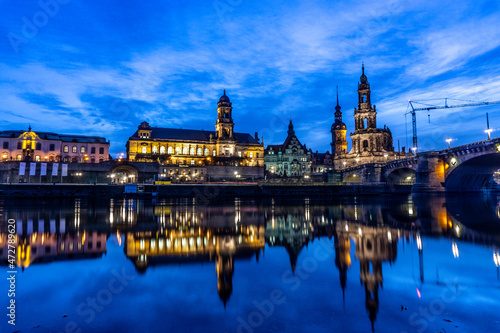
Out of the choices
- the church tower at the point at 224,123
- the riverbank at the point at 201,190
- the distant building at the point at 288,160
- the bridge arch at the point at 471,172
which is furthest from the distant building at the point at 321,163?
the bridge arch at the point at 471,172

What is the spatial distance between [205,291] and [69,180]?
7664 cm

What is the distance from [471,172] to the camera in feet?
226

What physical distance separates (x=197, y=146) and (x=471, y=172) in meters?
86.4

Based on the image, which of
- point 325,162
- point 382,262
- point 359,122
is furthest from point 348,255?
point 325,162

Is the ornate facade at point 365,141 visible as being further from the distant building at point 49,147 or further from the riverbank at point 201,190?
the distant building at point 49,147

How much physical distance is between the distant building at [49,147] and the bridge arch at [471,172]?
282 ft

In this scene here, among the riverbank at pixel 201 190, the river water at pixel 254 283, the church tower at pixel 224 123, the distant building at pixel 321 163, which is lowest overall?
the river water at pixel 254 283

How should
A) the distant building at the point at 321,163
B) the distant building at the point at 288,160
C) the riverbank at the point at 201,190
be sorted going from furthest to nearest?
the distant building at the point at 321,163 → the distant building at the point at 288,160 → the riverbank at the point at 201,190

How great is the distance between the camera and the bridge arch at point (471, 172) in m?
60.4

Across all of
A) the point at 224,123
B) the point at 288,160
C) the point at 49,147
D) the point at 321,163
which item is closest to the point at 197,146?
the point at 224,123

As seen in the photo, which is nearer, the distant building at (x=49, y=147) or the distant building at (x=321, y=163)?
the distant building at (x=49, y=147)

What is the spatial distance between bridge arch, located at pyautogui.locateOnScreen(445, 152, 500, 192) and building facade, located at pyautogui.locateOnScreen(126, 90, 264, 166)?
2565 inches

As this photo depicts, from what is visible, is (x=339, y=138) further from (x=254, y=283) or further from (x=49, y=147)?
(x=254, y=283)

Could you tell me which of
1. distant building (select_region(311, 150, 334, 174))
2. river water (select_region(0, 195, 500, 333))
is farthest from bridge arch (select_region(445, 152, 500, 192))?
distant building (select_region(311, 150, 334, 174))
